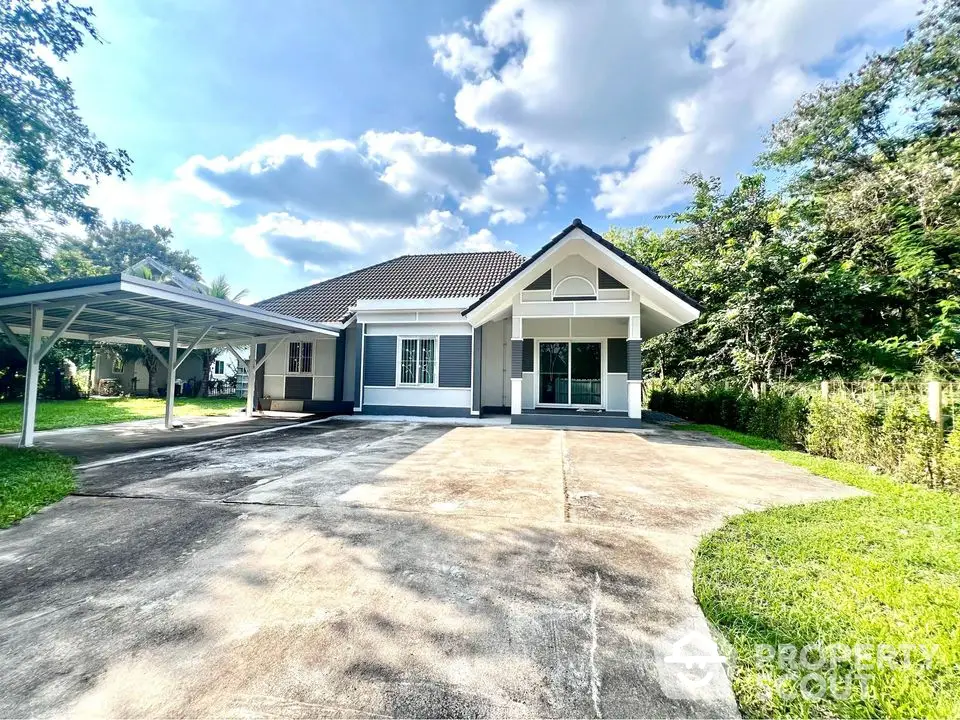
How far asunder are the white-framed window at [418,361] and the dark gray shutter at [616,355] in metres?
5.35

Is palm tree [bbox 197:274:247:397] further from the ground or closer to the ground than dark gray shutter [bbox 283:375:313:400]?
further from the ground

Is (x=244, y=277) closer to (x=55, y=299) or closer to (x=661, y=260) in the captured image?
(x=55, y=299)

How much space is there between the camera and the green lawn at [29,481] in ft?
12.2

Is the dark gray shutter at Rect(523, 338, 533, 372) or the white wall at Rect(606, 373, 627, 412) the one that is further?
the dark gray shutter at Rect(523, 338, 533, 372)

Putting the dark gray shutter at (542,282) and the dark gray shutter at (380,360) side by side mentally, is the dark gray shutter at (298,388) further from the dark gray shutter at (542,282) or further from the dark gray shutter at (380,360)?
the dark gray shutter at (542,282)

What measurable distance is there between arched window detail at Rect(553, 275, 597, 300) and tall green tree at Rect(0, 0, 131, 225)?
16.7m

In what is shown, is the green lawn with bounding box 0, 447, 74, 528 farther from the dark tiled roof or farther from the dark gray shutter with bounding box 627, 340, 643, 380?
the dark gray shutter with bounding box 627, 340, 643, 380

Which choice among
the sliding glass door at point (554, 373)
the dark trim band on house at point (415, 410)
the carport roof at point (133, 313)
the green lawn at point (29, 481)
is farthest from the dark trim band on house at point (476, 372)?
the green lawn at point (29, 481)

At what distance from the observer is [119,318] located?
7.93 metres

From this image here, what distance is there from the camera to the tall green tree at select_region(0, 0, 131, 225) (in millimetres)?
11711

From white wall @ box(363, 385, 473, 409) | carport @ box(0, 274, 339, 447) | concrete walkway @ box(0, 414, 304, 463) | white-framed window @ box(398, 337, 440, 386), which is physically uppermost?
carport @ box(0, 274, 339, 447)

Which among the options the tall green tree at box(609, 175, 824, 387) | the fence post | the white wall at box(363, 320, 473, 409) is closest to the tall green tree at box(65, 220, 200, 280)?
the white wall at box(363, 320, 473, 409)

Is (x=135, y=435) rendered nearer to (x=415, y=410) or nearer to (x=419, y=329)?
(x=415, y=410)

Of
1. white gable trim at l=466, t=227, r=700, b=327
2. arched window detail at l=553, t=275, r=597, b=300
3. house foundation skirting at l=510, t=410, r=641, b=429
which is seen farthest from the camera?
arched window detail at l=553, t=275, r=597, b=300
